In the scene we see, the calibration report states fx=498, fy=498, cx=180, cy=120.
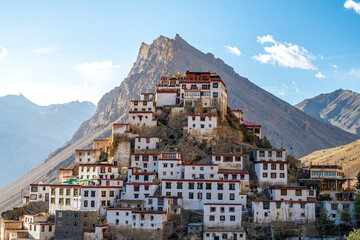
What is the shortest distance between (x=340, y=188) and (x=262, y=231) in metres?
18.4

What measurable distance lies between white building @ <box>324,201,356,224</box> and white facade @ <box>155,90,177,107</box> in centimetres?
3526

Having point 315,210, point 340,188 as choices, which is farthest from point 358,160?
point 315,210

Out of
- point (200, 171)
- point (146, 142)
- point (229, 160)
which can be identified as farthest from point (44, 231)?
point (229, 160)

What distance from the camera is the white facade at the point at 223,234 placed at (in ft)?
195

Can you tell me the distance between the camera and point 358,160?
Answer: 11919 cm

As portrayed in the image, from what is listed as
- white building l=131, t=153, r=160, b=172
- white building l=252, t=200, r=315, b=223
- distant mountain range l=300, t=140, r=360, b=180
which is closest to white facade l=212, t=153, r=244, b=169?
white building l=131, t=153, r=160, b=172

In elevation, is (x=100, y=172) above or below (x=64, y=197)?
above

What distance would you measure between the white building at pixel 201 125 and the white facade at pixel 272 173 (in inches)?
492

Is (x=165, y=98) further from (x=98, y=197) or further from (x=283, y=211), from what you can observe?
(x=283, y=211)

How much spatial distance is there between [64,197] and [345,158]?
80638 millimetres

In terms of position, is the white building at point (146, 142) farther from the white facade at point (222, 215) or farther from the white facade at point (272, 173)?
the white facade at point (222, 215)

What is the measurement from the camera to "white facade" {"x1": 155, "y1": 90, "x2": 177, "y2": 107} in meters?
89.7

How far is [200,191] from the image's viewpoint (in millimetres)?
65375

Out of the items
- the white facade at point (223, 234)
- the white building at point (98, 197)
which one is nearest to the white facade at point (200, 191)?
the white facade at point (223, 234)
